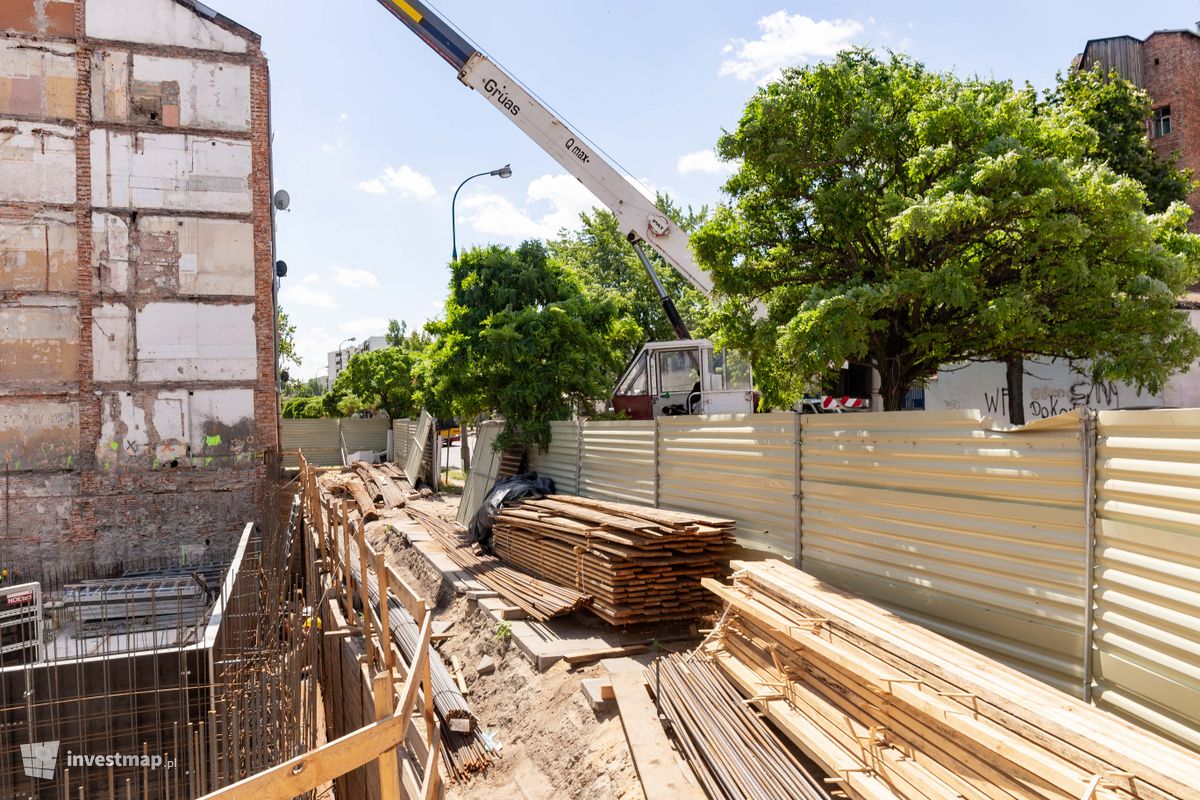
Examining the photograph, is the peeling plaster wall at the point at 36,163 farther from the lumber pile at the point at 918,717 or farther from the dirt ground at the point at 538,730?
the lumber pile at the point at 918,717

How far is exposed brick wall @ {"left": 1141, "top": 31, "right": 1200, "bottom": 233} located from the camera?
2891 cm

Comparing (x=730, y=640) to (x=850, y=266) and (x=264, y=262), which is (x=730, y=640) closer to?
(x=850, y=266)

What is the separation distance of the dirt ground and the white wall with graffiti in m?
10.9

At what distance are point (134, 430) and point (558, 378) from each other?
9460mm

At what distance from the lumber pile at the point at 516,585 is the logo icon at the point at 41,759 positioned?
4929 mm

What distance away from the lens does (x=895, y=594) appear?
21.2 ft

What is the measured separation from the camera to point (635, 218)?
1391 centimetres

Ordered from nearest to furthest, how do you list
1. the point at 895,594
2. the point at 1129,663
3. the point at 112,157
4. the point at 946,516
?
the point at 1129,663
the point at 946,516
the point at 895,594
the point at 112,157

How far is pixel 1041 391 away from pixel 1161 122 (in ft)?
67.0

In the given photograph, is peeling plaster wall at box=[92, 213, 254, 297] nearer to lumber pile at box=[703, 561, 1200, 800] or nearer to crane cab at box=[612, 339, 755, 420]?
crane cab at box=[612, 339, 755, 420]

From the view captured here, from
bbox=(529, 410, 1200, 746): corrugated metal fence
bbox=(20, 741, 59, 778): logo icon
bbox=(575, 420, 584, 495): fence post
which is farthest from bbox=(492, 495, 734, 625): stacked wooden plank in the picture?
bbox=(20, 741, 59, 778): logo icon

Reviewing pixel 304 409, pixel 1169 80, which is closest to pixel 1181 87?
pixel 1169 80

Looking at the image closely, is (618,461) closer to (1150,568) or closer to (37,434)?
(1150,568)

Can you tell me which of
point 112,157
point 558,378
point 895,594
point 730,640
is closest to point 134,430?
point 112,157
